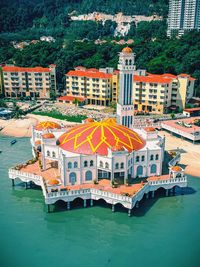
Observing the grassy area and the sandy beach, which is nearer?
the sandy beach

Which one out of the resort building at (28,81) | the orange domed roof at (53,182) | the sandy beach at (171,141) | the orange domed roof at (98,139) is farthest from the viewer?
the resort building at (28,81)

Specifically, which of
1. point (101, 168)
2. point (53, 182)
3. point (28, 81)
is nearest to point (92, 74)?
point (28, 81)

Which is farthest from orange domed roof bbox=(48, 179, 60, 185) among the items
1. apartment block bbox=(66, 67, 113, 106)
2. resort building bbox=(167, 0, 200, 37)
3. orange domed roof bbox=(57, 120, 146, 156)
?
resort building bbox=(167, 0, 200, 37)

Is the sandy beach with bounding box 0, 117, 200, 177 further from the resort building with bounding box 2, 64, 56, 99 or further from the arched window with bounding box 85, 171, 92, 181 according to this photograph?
the arched window with bounding box 85, 171, 92, 181

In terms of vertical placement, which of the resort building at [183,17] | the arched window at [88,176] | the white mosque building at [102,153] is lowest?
the arched window at [88,176]

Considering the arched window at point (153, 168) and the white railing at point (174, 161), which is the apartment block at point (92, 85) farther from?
the arched window at point (153, 168)

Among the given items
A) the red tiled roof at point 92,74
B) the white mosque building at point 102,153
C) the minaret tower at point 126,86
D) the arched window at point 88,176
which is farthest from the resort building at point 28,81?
the arched window at point 88,176
